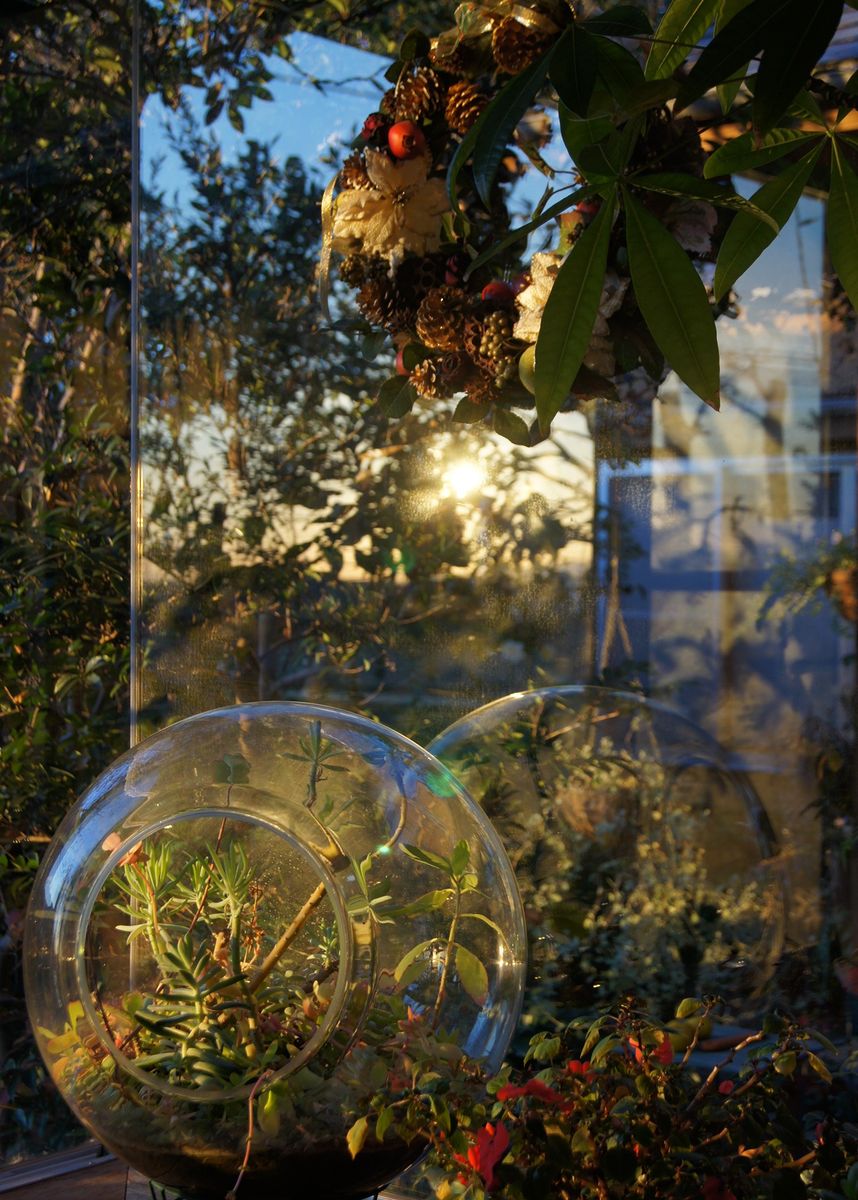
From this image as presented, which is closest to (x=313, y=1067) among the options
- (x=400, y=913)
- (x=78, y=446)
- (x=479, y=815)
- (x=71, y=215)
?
(x=400, y=913)

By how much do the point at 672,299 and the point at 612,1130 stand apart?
573 mm

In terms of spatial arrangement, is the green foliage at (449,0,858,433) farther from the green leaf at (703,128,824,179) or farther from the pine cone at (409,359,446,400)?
the pine cone at (409,359,446,400)

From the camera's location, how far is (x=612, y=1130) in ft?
2.94

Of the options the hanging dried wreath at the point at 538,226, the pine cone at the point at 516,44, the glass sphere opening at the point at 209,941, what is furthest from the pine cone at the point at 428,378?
the glass sphere opening at the point at 209,941

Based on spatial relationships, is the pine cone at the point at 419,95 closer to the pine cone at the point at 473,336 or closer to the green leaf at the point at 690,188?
the pine cone at the point at 473,336

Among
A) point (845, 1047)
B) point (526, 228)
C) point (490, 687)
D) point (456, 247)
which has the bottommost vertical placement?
point (845, 1047)

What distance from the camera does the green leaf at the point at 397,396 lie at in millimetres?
1400

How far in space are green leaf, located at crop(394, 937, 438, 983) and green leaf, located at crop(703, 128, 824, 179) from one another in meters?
0.58

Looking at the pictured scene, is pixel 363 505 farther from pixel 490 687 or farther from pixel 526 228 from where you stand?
pixel 526 228

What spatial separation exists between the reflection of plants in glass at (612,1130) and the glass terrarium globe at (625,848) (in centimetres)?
34

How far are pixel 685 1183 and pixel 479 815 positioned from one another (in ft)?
1.07

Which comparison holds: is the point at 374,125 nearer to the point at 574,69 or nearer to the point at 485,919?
the point at 574,69

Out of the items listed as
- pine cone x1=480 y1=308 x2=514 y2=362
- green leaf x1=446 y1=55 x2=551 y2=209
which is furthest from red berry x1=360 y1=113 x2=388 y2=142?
green leaf x1=446 y1=55 x2=551 y2=209

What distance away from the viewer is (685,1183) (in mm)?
875
